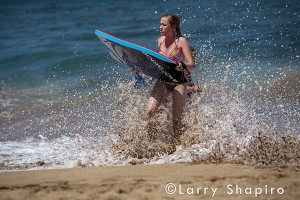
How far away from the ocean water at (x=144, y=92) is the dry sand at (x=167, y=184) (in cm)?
39

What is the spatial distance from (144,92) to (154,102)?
3277 mm

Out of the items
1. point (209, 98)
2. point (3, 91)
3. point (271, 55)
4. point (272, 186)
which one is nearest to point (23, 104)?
point (3, 91)

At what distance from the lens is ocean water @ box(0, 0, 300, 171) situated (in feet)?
19.2

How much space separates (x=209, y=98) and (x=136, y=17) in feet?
35.2

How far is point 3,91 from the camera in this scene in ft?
37.1

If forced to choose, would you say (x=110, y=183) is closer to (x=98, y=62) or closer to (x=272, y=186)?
(x=272, y=186)

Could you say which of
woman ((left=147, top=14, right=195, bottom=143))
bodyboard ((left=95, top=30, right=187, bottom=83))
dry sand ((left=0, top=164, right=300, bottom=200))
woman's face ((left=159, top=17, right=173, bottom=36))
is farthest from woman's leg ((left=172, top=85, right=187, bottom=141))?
dry sand ((left=0, top=164, right=300, bottom=200))

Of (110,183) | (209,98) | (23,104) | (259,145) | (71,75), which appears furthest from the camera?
(71,75)

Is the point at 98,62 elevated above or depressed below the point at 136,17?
below

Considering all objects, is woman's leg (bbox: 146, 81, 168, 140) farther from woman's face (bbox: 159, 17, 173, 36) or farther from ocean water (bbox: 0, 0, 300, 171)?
woman's face (bbox: 159, 17, 173, 36)

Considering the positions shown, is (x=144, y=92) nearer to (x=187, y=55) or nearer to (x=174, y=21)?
(x=174, y=21)

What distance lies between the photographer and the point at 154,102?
19.8 ft

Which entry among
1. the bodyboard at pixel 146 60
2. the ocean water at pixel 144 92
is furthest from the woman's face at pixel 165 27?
the ocean water at pixel 144 92

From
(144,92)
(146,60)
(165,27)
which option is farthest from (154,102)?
(144,92)
